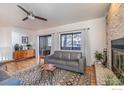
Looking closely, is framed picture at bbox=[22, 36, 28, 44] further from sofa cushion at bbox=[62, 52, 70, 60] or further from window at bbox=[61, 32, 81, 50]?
sofa cushion at bbox=[62, 52, 70, 60]

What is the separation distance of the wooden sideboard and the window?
2580 mm

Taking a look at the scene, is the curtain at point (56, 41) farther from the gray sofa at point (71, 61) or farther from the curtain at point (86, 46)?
the curtain at point (86, 46)

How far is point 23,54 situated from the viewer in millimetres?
6285

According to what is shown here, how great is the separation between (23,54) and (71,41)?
3282 millimetres

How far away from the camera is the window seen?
203 inches

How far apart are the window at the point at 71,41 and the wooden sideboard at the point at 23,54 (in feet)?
8.47

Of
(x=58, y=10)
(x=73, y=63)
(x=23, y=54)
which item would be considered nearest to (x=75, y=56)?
(x=73, y=63)

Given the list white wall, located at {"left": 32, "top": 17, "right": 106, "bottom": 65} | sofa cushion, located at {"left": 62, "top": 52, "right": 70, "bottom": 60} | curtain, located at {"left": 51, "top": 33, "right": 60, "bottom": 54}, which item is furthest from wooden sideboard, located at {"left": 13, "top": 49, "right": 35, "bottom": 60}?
white wall, located at {"left": 32, "top": 17, "right": 106, "bottom": 65}

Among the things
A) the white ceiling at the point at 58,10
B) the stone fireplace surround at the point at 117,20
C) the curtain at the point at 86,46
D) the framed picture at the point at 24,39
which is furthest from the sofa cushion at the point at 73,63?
the framed picture at the point at 24,39

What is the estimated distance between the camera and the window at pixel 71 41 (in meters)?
5.17

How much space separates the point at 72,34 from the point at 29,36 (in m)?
3.66

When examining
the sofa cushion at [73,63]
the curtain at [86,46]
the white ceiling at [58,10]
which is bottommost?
the sofa cushion at [73,63]

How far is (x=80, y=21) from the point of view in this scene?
4.82 m
